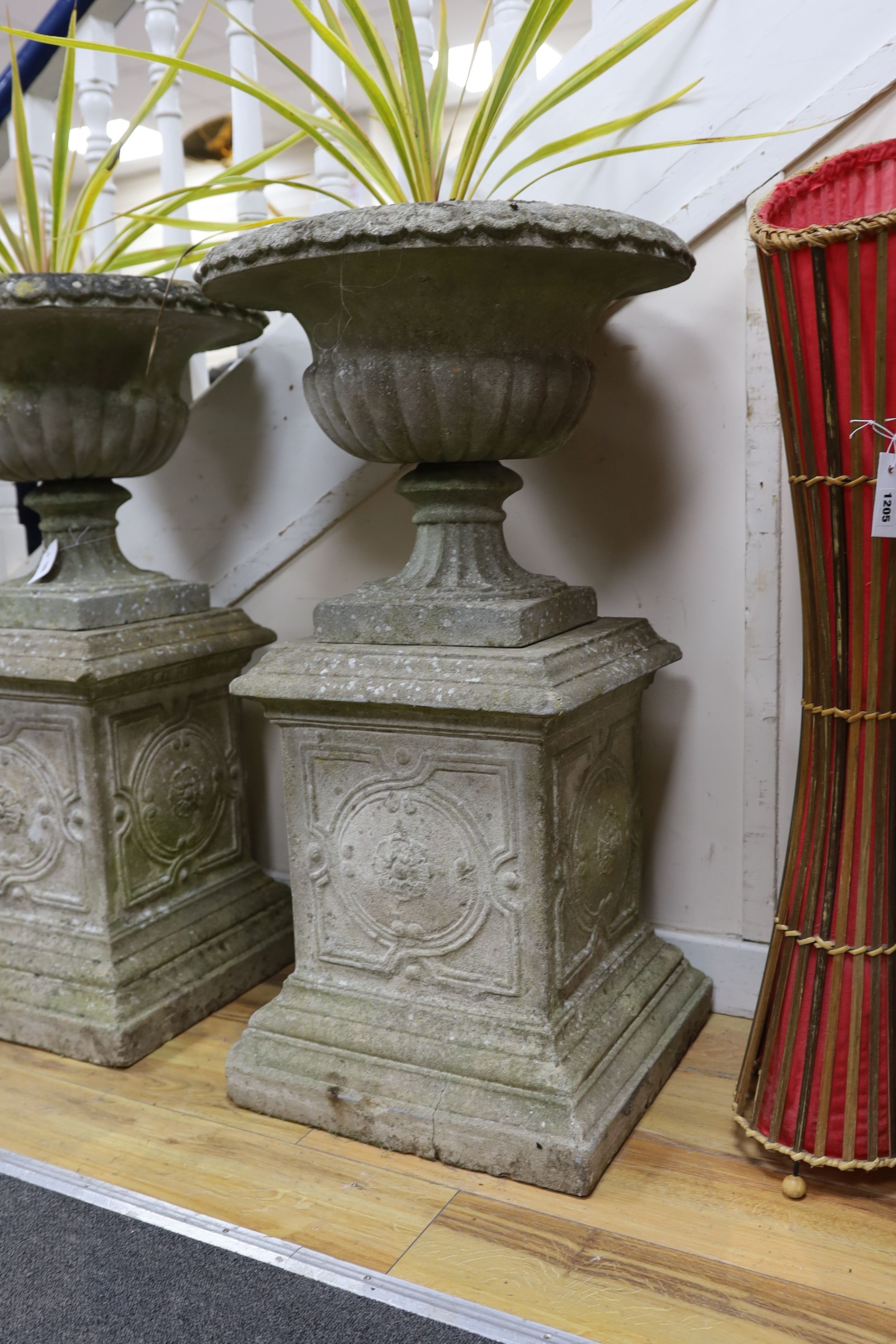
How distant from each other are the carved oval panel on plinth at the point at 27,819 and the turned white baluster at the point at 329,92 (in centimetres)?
116

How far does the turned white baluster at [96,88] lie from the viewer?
2100 millimetres

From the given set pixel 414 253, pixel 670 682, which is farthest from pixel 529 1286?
pixel 414 253

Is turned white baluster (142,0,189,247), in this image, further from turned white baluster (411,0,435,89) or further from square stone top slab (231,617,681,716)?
square stone top slab (231,617,681,716)

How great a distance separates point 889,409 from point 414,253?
60 centimetres

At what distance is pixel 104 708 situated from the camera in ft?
5.61

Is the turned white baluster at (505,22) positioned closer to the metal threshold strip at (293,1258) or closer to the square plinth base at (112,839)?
the square plinth base at (112,839)

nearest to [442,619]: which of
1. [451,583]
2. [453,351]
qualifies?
[451,583]

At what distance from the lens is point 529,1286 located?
1.18 metres

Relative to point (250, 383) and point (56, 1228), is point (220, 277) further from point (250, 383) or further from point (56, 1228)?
point (56, 1228)

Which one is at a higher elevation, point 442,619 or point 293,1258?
point 442,619

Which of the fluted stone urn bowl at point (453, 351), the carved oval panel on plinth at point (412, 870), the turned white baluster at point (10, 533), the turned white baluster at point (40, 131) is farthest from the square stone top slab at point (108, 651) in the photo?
the turned white baluster at point (40, 131)

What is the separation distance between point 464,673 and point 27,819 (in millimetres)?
920

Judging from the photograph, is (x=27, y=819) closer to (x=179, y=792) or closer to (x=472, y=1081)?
(x=179, y=792)

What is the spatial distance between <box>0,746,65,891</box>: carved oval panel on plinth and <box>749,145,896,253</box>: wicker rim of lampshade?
4.59 ft
